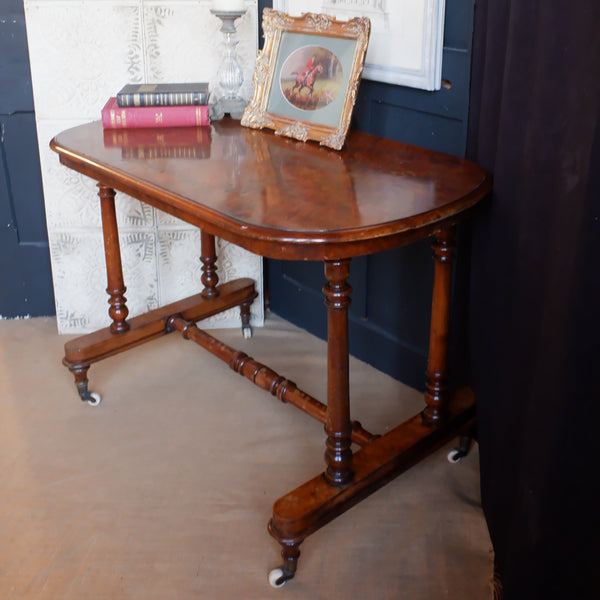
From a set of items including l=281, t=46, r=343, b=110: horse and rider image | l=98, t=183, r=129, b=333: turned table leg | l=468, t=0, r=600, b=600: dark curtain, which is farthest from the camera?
l=98, t=183, r=129, b=333: turned table leg

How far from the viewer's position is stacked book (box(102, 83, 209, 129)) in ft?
7.04

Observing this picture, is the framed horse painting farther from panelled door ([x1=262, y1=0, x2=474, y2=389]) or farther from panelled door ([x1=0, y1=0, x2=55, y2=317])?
panelled door ([x1=0, y1=0, x2=55, y2=317])

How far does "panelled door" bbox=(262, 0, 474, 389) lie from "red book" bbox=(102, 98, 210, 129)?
454 millimetres

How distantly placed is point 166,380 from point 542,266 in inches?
53.5

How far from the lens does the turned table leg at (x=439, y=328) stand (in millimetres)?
1829

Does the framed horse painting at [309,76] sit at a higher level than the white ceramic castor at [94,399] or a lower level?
higher

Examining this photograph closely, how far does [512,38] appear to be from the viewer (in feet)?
5.06

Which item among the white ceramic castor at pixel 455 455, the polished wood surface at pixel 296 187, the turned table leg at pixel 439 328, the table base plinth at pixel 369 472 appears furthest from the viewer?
the white ceramic castor at pixel 455 455

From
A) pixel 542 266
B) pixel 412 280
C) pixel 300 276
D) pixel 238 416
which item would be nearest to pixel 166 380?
pixel 238 416

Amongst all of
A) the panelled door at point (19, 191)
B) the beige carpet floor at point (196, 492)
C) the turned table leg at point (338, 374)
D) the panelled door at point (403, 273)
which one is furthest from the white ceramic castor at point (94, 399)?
the turned table leg at point (338, 374)

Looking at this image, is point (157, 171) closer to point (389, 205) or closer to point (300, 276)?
point (389, 205)

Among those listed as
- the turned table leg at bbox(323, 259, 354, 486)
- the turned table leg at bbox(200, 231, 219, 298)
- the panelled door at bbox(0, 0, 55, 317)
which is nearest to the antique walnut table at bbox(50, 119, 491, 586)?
the turned table leg at bbox(323, 259, 354, 486)

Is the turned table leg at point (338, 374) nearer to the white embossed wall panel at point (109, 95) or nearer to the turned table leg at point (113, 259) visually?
the turned table leg at point (113, 259)

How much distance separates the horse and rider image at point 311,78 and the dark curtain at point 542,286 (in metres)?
0.36
